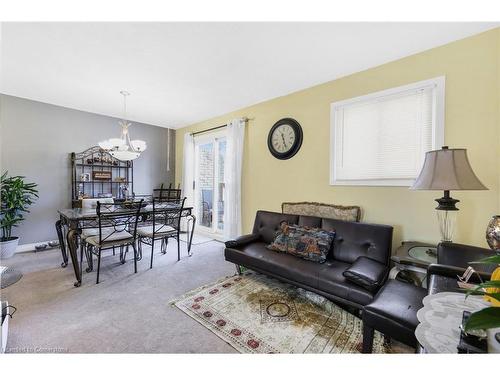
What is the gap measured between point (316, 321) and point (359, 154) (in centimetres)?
185

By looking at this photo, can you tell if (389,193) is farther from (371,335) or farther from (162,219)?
(162,219)

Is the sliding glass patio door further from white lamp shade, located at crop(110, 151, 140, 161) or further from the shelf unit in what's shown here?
white lamp shade, located at crop(110, 151, 140, 161)

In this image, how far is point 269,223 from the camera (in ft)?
9.67

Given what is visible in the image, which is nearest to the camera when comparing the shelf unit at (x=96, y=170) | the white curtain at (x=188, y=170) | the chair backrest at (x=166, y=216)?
the chair backrest at (x=166, y=216)

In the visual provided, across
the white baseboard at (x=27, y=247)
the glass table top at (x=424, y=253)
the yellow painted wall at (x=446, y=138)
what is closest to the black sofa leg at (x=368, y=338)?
the glass table top at (x=424, y=253)

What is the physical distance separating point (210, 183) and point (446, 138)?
3814mm

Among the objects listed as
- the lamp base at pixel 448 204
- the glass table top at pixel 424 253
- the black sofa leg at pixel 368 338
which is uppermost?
the lamp base at pixel 448 204

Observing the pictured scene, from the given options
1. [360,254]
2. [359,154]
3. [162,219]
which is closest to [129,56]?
[162,219]

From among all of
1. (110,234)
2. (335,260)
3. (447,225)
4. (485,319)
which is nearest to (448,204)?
(447,225)

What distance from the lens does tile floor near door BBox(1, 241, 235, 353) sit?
62.2 inches

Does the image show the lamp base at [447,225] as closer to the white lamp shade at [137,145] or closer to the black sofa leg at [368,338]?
the black sofa leg at [368,338]

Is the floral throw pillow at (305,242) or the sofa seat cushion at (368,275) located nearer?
the sofa seat cushion at (368,275)

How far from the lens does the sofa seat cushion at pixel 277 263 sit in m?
2.04

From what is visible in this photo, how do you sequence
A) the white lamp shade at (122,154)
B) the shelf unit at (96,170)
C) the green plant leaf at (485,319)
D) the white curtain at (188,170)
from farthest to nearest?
the white curtain at (188,170), the shelf unit at (96,170), the white lamp shade at (122,154), the green plant leaf at (485,319)
